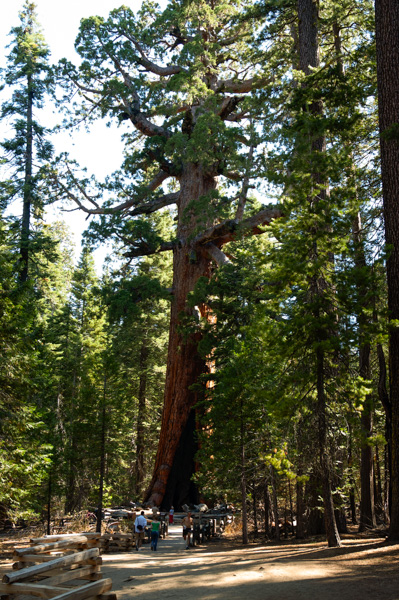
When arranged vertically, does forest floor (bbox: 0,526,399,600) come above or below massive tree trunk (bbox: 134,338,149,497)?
below

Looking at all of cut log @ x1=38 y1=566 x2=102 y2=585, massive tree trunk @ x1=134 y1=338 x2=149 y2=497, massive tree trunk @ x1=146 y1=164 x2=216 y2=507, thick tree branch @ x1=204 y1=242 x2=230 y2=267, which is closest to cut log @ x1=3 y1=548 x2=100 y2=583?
cut log @ x1=38 y1=566 x2=102 y2=585

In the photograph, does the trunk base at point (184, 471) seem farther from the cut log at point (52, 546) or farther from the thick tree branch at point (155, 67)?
the thick tree branch at point (155, 67)

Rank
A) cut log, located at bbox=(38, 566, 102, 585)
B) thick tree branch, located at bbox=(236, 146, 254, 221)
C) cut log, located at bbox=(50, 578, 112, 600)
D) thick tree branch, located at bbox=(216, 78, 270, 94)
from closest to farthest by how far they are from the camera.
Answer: cut log, located at bbox=(50, 578, 112, 600) < cut log, located at bbox=(38, 566, 102, 585) < thick tree branch, located at bbox=(236, 146, 254, 221) < thick tree branch, located at bbox=(216, 78, 270, 94)

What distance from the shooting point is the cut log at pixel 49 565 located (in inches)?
249

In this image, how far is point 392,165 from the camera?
34.5 ft

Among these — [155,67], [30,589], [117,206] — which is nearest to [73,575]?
[30,589]

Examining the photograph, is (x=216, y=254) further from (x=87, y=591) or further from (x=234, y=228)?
(x=87, y=591)

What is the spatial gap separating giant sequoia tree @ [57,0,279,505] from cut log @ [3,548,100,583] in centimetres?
1308

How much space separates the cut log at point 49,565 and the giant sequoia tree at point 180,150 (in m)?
13.1

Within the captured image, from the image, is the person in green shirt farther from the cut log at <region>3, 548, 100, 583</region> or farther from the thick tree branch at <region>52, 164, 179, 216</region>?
the thick tree branch at <region>52, 164, 179, 216</region>

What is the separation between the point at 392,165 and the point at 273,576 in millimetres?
7671

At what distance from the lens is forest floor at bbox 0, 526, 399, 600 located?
734 cm

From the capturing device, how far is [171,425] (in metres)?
21.9

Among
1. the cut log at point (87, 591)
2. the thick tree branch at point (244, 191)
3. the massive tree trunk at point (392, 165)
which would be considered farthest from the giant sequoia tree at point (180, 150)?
the cut log at point (87, 591)
